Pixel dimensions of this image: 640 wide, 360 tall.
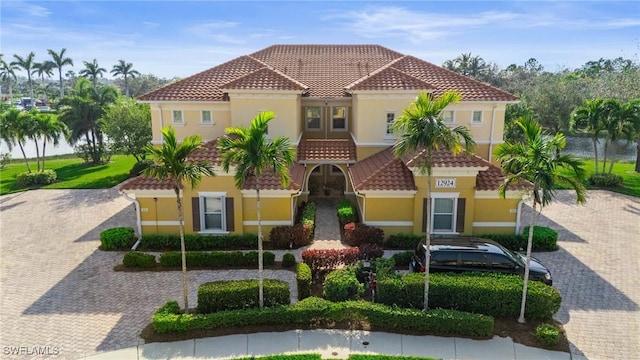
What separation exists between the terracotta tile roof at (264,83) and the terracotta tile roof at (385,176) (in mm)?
5135

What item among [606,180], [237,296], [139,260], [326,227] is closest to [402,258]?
[326,227]

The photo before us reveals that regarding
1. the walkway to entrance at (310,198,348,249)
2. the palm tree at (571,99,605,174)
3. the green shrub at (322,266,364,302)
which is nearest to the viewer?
the green shrub at (322,266,364,302)

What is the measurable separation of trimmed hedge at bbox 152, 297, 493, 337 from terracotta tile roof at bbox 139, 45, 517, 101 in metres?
11.8

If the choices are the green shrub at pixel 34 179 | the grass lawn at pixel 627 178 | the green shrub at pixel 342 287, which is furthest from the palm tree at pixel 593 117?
the green shrub at pixel 34 179

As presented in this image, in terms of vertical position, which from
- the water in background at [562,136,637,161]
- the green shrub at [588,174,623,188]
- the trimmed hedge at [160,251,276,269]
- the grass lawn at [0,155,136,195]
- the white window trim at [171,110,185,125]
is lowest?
the trimmed hedge at [160,251,276,269]

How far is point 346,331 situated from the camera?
1297 cm

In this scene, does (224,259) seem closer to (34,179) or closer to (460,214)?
(460,214)

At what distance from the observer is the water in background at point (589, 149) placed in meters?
46.8

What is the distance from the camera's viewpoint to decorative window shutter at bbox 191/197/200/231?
1953cm

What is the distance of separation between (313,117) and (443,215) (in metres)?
10.7

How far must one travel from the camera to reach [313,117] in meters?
26.8

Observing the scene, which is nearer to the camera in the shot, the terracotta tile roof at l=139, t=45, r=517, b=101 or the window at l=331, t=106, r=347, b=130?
the terracotta tile roof at l=139, t=45, r=517, b=101

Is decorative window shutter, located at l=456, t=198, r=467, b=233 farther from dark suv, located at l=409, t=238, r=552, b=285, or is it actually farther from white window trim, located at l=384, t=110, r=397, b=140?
white window trim, located at l=384, t=110, r=397, b=140

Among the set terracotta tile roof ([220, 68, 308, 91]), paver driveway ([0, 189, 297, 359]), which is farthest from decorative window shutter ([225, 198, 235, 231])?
terracotta tile roof ([220, 68, 308, 91])
